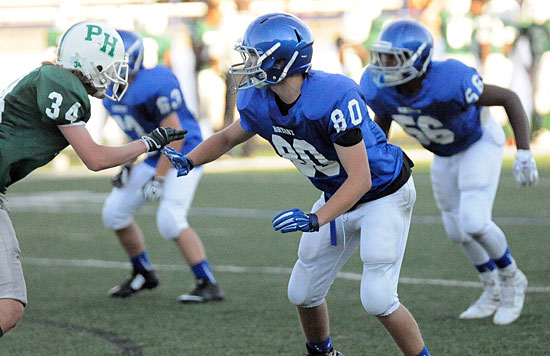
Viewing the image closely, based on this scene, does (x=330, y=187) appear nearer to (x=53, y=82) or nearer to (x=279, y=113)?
(x=279, y=113)

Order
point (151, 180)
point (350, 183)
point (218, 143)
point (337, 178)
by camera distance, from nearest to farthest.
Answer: point (350, 183) → point (337, 178) → point (218, 143) → point (151, 180)

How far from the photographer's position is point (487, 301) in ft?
15.9

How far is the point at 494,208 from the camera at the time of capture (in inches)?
352

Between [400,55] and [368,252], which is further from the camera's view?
[400,55]

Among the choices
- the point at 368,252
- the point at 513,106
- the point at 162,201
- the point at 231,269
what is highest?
the point at 368,252

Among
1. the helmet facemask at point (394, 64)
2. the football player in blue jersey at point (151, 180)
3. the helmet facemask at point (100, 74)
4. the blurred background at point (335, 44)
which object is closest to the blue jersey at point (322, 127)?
the helmet facemask at point (100, 74)

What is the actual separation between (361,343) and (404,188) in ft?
3.20

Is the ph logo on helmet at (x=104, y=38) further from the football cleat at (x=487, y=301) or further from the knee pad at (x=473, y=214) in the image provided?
the football cleat at (x=487, y=301)

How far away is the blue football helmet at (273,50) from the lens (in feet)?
11.3

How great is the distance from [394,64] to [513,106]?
655mm

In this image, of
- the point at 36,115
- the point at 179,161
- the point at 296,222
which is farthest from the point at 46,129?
the point at 296,222

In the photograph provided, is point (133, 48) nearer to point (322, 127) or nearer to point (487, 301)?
point (322, 127)

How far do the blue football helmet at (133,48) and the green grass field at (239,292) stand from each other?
55.6 inches

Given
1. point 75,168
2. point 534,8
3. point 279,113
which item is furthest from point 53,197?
point 534,8
